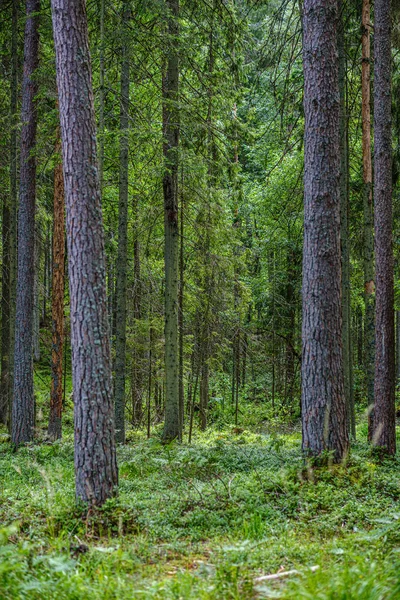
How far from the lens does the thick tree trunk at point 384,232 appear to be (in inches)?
338

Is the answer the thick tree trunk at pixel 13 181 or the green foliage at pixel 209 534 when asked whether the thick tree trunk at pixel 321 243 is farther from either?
the thick tree trunk at pixel 13 181

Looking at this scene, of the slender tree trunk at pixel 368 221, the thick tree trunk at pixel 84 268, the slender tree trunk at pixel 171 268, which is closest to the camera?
the thick tree trunk at pixel 84 268

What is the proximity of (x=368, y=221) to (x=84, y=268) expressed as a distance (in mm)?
7123

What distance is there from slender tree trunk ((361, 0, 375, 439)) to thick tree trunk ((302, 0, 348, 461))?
12.2 feet

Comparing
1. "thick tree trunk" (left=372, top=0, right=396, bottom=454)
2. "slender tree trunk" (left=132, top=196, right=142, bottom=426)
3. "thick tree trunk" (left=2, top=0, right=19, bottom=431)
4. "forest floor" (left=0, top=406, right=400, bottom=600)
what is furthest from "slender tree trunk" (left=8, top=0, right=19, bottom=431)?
"thick tree trunk" (left=372, top=0, right=396, bottom=454)

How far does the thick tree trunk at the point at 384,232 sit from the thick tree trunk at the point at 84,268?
5.15 metres

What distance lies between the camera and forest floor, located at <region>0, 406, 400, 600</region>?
9.34 feet

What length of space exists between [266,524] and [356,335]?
25525mm

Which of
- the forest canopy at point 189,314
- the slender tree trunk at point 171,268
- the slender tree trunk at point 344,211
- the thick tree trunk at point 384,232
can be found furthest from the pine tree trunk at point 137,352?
the thick tree trunk at point 384,232

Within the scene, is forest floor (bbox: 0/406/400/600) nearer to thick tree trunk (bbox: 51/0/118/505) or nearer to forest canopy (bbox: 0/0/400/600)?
forest canopy (bbox: 0/0/400/600)

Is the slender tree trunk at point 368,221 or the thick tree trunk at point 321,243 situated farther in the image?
the slender tree trunk at point 368,221

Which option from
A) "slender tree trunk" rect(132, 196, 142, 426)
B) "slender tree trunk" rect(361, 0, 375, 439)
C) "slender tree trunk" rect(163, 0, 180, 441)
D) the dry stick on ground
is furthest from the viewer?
"slender tree trunk" rect(132, 196, 142, 426)

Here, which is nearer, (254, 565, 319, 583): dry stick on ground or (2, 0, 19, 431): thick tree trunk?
(254, 565, 319, 583): dry stick on ground

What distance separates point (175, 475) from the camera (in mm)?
7266
